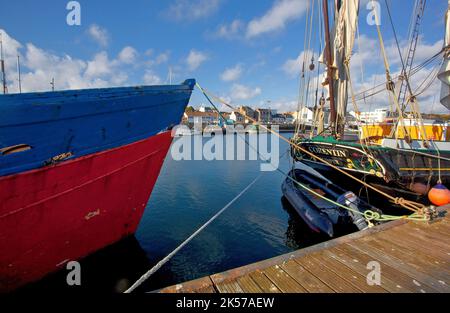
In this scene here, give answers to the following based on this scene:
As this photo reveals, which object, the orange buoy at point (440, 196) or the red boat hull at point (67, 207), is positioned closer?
the red boat hull at point (67, 207)

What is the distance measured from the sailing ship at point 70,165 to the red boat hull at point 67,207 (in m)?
0.02

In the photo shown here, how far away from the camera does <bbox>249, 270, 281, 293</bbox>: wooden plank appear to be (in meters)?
3.11

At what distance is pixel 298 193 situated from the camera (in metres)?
11.2

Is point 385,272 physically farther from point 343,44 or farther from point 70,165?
point 343,44

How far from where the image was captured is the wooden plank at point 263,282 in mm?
3106

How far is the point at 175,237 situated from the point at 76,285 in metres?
3.47

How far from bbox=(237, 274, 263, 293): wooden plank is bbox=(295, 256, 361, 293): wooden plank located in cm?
95

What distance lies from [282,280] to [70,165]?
443 cm

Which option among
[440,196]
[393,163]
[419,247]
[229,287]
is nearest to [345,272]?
[229,287]

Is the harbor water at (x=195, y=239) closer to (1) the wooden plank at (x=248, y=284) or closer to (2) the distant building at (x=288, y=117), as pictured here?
(1) the wooden plank at (x=248, y=284)

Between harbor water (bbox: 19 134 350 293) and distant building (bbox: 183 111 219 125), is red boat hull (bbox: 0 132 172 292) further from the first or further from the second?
distant building (bbox: 183 111 219 125)

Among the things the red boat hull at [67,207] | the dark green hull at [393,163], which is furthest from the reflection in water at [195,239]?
the dark green hull at [393,163]

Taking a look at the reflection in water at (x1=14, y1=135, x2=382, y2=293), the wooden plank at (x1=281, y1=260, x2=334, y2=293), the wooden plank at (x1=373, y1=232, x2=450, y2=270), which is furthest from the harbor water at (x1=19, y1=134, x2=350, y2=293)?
the wooden plank at (x1=373, y1=232, x2=450, y2=270)
